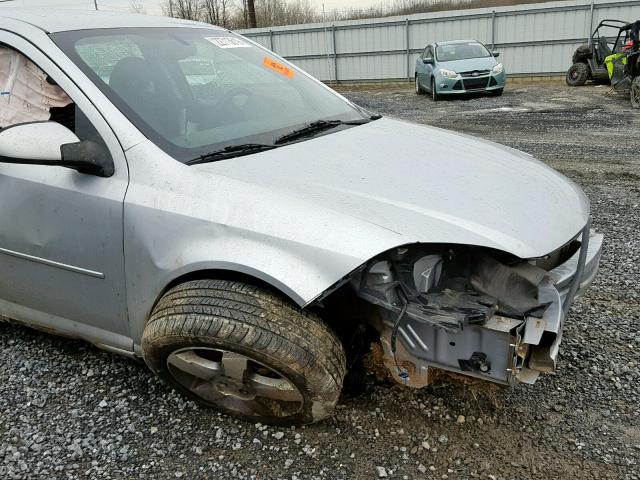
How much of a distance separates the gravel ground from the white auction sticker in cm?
176

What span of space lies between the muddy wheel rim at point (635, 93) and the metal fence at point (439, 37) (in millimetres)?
7278

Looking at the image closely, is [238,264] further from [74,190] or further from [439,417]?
[439,417]

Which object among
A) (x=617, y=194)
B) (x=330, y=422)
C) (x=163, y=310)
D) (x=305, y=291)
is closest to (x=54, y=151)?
(x=163, y=310)

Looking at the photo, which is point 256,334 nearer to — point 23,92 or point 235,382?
point 235,382

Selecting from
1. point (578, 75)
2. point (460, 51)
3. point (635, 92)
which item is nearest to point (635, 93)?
point (635, 92)

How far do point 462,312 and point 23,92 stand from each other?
7.00 ft

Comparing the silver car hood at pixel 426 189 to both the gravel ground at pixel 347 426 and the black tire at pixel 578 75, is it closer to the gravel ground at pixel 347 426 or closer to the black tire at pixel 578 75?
the gravel ground at pixel 347 426

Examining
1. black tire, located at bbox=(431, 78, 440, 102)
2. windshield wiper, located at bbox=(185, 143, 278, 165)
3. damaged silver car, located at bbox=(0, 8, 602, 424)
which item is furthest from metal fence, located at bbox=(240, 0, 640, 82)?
windshield wiper, located at bbox=(185, 143, 278, 165)

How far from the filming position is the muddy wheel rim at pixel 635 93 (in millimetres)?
11133

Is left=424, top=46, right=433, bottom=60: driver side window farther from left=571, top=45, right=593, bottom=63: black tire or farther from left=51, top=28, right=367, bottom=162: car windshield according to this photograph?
left=51, top=28, right=367, bottom=162: car windshield

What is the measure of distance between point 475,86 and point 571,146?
6356 millimetres

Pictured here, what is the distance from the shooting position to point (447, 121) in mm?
10703

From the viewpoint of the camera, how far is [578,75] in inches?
599

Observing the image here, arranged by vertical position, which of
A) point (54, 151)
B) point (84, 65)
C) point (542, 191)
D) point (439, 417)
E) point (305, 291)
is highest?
point (84, 65)
